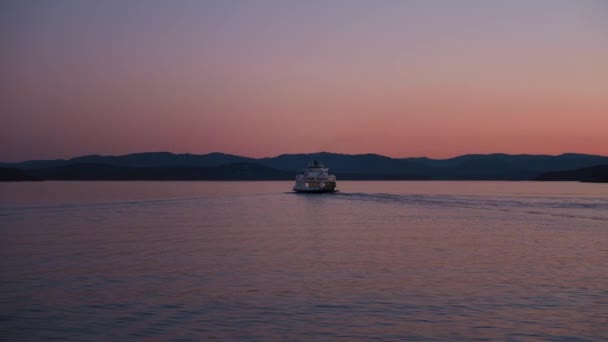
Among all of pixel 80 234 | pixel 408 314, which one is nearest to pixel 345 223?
pixel 80 234

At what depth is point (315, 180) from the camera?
4454 inches

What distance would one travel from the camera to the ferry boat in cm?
11325

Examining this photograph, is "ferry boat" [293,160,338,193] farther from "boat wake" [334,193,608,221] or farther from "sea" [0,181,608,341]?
"sea" [0,181,608,341]

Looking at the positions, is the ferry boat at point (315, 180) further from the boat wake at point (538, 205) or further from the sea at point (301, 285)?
the sea at point (301, 285)

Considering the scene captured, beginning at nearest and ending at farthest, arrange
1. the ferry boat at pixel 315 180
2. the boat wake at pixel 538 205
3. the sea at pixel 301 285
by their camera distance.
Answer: the sea at pixel 301 285 < the boat wake at pixel 538 205 < the ferry boat at pixel 315 180

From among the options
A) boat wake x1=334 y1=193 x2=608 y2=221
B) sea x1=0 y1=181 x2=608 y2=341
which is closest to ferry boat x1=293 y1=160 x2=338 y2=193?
boat wake x1=334 y1=193 x2=608 y2=221

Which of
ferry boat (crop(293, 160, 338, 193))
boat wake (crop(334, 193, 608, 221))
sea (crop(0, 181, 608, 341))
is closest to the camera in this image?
sea (crop(0, 181, 608, 341))

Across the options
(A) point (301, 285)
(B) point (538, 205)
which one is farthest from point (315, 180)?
(A) point (301, 285)

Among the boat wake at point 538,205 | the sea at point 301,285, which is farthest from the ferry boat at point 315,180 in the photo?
the sea at point 301,285

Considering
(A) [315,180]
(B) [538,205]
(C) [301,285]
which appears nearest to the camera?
(C) [301,285]

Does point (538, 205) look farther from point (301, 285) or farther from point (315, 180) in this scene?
point (301, 285)

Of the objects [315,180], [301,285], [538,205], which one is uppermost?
[315,180]

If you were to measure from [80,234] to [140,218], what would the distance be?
15.5 metres

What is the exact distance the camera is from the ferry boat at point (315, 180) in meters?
113
